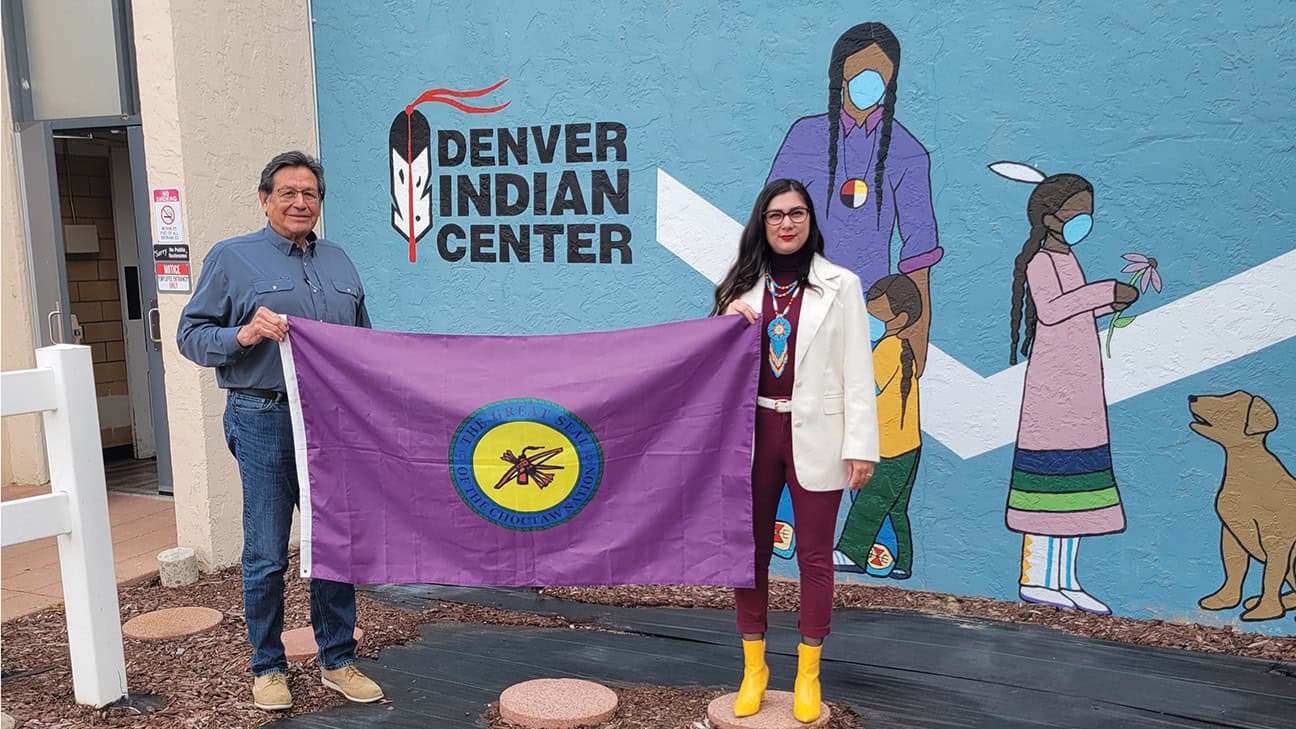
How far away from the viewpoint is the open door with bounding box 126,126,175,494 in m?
6.10

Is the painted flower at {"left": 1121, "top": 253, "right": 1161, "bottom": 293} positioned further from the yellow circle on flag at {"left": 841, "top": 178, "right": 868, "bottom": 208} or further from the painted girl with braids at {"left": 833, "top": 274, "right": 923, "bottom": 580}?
the yellow circle on flag at {"left": 841, "top": 178, "right": 868, "bottom": 208}

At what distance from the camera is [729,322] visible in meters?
3.50

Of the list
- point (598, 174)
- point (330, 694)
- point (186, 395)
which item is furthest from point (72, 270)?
point (330, 694)

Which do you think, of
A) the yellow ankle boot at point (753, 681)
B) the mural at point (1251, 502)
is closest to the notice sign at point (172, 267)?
the yellow ankle boot at point (753, 681)

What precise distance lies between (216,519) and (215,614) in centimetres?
80

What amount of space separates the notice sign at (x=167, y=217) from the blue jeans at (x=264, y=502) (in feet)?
6.70

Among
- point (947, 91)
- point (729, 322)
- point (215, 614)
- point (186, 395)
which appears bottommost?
point (215, 614)

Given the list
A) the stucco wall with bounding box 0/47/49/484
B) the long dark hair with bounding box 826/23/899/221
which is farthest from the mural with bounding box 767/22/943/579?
the stucco wall with bounding box 0/47/49/484

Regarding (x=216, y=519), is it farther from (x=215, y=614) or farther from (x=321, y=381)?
(x=321, y=381)

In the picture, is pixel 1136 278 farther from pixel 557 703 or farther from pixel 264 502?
pixel 264 502

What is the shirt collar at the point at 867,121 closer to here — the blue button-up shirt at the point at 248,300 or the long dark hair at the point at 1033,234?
the long dark hair at the point at 1033,234

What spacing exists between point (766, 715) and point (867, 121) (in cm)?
261

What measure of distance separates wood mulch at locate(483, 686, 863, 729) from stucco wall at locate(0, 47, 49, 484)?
4.99 meters

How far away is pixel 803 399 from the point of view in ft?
11.0
